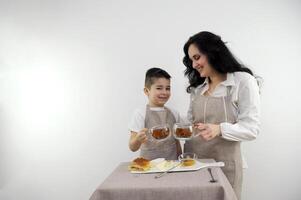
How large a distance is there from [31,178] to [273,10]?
2.35 metres

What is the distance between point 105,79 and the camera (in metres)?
2.33

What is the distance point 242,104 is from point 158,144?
0.51m

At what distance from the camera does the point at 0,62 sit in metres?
2.43

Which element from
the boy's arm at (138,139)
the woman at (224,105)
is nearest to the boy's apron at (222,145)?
the woman at (224,105)

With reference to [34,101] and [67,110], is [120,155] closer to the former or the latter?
[67,110]

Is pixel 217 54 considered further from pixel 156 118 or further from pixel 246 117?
pixel 156 118

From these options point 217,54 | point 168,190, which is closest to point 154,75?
point 217,54

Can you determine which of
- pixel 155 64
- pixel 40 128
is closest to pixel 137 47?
pixel 155 64

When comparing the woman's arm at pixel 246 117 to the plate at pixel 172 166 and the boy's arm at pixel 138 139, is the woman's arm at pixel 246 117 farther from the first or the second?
the boy's arm at pixel 138 139

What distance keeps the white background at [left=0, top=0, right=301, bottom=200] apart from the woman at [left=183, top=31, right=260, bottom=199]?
604 mm

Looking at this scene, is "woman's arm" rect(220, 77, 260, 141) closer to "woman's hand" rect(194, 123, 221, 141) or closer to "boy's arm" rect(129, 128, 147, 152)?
"woman's hand" rect(194, 123, 221, 141)

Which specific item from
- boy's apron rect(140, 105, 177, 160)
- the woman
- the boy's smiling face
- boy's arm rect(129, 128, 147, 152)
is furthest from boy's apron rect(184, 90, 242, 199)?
boy's arm rect(129, 128, 147, 152)

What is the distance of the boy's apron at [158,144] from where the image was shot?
1.65 meters

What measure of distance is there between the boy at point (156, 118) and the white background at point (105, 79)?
1.77 ft
